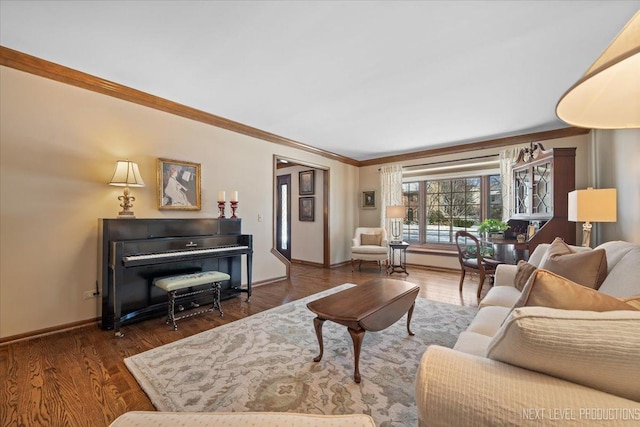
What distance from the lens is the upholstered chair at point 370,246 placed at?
529 centimetres

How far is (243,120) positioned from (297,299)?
263 cm

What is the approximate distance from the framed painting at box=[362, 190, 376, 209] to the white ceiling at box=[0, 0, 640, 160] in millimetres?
3008

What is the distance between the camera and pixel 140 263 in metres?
2.63

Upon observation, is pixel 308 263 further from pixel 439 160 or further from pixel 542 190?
pixel 542 190

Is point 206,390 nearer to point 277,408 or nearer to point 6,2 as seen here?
point 277,408

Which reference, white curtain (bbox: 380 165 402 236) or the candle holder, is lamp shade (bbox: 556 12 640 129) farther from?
white curtain (bbox: 380 165 402 236)

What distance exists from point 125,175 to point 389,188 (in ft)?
15.8

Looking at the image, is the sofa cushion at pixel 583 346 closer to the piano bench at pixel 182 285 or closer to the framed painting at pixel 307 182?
the piano bench at pixel 182 285

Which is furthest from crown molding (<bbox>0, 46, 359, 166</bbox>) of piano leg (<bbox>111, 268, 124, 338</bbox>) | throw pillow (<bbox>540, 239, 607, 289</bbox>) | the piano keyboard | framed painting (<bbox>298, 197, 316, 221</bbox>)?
throw pillow (<bbox>540, 239, 607, 289</bbox>)

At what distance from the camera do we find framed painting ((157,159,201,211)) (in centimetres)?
327

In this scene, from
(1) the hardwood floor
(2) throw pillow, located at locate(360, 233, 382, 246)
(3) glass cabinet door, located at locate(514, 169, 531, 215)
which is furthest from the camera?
(2) throw pillow, located at locate(360, 233, 382, 246)

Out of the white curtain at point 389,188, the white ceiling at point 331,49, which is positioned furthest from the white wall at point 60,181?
the white curtain at point 389,188

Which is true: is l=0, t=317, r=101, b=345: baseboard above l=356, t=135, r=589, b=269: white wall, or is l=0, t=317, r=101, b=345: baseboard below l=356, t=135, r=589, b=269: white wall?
below

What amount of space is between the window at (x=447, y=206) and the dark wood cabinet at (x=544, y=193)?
96 cm
